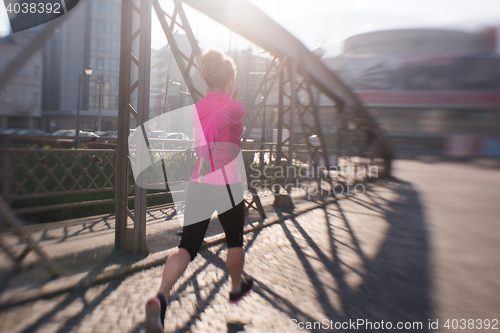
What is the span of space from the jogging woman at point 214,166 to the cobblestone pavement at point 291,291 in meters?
0.61

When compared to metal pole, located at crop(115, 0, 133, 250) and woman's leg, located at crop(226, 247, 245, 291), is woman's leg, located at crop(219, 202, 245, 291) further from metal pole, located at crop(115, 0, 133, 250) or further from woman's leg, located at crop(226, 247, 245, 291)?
metal pole, located at crop(115, 0, 133, 250)

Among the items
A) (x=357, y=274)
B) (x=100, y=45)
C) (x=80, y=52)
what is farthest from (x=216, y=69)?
(x=100, y=45)

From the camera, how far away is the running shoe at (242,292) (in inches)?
106

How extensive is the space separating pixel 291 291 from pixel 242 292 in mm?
588

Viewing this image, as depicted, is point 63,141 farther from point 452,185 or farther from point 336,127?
point 452,185

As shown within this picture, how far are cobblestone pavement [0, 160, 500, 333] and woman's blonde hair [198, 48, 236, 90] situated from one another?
172 centimetres

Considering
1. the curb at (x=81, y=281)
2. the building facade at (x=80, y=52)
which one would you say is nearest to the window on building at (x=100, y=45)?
the building facade at (x=80, y=52)

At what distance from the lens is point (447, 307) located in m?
2.92

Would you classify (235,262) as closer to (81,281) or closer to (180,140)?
(81,281)

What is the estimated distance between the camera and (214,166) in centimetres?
240

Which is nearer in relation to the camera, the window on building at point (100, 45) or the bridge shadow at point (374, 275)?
the bridge shadow at point (374, 275)

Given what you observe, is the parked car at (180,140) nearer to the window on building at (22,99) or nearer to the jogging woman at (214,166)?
the window on building at (22,99)

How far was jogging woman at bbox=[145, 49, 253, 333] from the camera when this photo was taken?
238 centimetres

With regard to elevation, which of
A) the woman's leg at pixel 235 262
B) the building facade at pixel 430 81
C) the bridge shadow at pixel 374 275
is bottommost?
the bridge shadow at pixel 374 275
